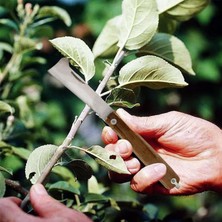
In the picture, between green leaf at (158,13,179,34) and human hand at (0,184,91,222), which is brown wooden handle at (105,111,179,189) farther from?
green leaf at (158,13,179,34)

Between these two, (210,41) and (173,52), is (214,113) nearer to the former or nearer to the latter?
(210,41)

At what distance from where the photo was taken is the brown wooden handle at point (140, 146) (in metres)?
0.95

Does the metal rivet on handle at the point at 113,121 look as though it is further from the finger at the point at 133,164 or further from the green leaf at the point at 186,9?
the green leaf at the point at 186,9

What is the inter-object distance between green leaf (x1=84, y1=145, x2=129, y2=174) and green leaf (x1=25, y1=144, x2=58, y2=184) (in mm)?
72

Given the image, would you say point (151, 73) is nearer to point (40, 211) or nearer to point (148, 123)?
point (148, 123)

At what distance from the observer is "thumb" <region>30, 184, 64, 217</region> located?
0.81m

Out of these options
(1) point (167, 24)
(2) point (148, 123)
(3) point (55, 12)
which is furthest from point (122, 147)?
(3) point (55, 12)

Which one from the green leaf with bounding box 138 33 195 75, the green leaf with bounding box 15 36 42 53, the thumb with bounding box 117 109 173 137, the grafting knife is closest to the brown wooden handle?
the grafting knife

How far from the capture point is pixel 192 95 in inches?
137

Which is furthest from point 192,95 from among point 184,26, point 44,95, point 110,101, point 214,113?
point 110,101

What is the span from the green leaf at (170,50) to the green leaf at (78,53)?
0.75 feet

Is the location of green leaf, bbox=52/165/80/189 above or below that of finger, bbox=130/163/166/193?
below

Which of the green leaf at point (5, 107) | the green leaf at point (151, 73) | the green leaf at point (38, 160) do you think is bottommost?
the green leaf at point (38, 160)

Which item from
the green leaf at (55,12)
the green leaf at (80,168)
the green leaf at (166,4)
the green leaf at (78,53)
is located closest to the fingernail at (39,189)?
the green leaf at (80,168)
